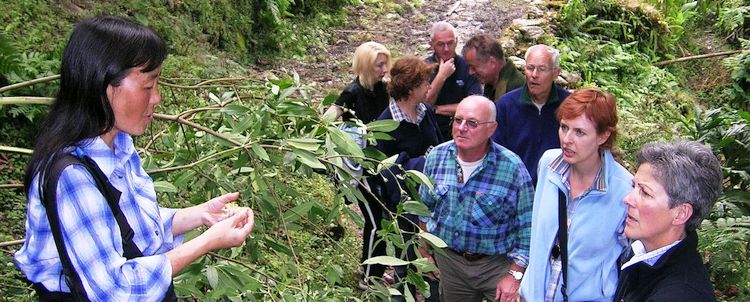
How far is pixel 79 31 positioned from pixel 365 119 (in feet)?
12.3

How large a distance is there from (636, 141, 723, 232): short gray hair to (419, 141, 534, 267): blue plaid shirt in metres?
1.28

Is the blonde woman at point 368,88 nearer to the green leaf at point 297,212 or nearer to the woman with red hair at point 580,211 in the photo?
the woman with red hair at point 580,211

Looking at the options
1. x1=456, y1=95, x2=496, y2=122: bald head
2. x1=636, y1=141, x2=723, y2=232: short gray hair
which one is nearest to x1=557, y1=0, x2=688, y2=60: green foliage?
x1=456, y1=95, x2=496, y2=122: bald head

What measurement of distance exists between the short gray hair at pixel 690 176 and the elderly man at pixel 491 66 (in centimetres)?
312

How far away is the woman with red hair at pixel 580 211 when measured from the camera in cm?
373

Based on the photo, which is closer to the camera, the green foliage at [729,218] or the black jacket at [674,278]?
the black jacket at [674,278]

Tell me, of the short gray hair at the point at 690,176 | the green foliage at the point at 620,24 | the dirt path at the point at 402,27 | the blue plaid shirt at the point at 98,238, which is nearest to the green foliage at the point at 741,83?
the green foliage at the point at 620,24

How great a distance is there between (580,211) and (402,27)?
9.23 m

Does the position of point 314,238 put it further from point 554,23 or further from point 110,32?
point 554,23

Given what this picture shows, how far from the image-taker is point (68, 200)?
1997 millimetres

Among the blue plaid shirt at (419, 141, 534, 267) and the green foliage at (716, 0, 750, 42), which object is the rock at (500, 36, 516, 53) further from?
the blue plaid shirt at (419, 141, 534, 267)

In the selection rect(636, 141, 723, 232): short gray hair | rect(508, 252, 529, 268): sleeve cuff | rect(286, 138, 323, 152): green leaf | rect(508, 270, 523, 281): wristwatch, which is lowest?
rect(508, 270, 523, 281): wristwatch

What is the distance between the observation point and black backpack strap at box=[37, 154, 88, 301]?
6.54 feet

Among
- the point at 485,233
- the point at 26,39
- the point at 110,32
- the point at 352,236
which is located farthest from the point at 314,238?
the point at 110,32
